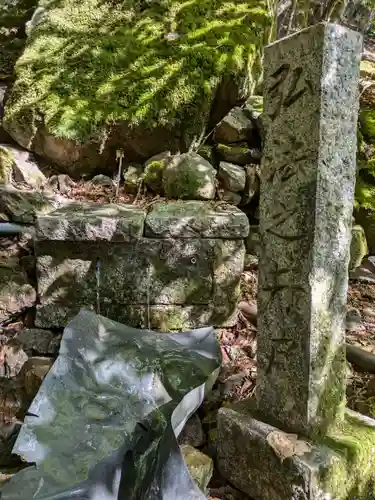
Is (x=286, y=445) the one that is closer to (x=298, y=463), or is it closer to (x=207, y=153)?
(x=298, y=463)

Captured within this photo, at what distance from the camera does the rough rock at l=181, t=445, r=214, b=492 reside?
1.87 m

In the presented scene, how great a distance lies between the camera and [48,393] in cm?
180

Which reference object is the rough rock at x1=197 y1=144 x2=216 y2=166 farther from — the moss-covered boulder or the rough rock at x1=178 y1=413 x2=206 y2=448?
the rough rock at x1=178 y1=413 x2=206 y2=448

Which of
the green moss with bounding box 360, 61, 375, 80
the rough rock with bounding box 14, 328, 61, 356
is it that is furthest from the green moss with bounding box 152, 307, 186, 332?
the green moss with bounding box 360, 61, 375, 80

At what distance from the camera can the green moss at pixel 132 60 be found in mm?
3312

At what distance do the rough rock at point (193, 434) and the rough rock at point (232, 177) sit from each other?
1.77 metres

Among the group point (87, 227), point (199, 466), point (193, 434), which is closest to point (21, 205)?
point (87, 227)

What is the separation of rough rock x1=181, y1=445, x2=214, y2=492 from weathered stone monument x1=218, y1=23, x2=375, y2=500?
5.6 inches

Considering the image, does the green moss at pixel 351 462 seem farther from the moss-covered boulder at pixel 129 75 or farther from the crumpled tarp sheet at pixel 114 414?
the moss-covered boulder at pixel 129 75

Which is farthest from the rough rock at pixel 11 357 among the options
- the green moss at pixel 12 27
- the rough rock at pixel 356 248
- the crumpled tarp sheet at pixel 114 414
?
the green moss at pixel 12 27

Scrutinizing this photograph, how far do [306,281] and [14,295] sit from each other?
187cm

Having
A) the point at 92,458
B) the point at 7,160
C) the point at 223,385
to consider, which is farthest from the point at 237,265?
the point at 7,160

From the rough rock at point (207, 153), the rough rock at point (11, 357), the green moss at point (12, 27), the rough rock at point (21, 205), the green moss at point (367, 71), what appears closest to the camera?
the rough rock at point (11, 357)

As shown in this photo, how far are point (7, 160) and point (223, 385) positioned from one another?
2.38m
